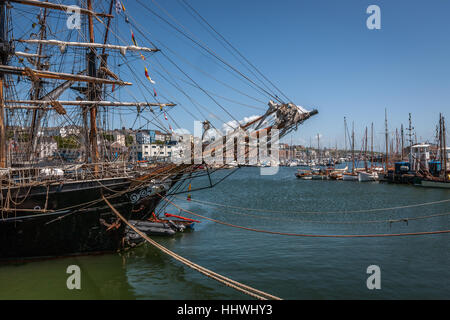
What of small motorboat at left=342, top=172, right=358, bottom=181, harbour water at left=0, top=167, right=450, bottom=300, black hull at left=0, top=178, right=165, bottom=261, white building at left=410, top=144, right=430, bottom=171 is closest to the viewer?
harbour water at left=0, top=167, right=450, bottom=300

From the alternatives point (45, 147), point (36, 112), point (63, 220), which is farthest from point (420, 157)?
point (63, 220)

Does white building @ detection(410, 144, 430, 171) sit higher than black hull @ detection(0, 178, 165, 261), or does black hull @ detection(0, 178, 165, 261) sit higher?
white building @ detection(410, 144, 430, 171)

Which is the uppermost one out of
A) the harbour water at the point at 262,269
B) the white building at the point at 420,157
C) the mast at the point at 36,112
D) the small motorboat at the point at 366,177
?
the mast at the point at 36,112

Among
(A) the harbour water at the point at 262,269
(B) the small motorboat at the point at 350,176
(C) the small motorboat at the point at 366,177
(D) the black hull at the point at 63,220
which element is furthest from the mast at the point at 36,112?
(B) the small motorboat at the point at 350,176

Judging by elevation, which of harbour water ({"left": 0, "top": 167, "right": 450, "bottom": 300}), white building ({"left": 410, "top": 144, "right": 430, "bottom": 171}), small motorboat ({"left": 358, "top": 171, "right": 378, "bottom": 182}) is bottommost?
harbour water ({"left": 0, "top": 167, "right": 450, "bottom": 300})

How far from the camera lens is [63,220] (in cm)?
1338

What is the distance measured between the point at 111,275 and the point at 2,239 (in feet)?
15.8

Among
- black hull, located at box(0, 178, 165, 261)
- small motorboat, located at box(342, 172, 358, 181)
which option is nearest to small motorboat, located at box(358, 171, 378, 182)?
small motorboat, located at box(342, 172, 358, 181)

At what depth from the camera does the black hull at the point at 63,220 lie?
1301 centimetres

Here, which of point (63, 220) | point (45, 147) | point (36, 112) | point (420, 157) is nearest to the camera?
point (63, 220)

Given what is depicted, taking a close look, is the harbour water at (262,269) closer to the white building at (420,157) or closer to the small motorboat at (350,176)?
the white building at (420,157)

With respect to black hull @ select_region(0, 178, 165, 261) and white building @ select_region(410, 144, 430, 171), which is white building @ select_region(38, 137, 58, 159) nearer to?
black hull @ select_region(0, 178, 165, 261)

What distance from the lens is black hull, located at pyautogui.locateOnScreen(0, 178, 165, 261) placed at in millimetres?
13008

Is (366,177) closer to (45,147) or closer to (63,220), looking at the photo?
(45,147)
